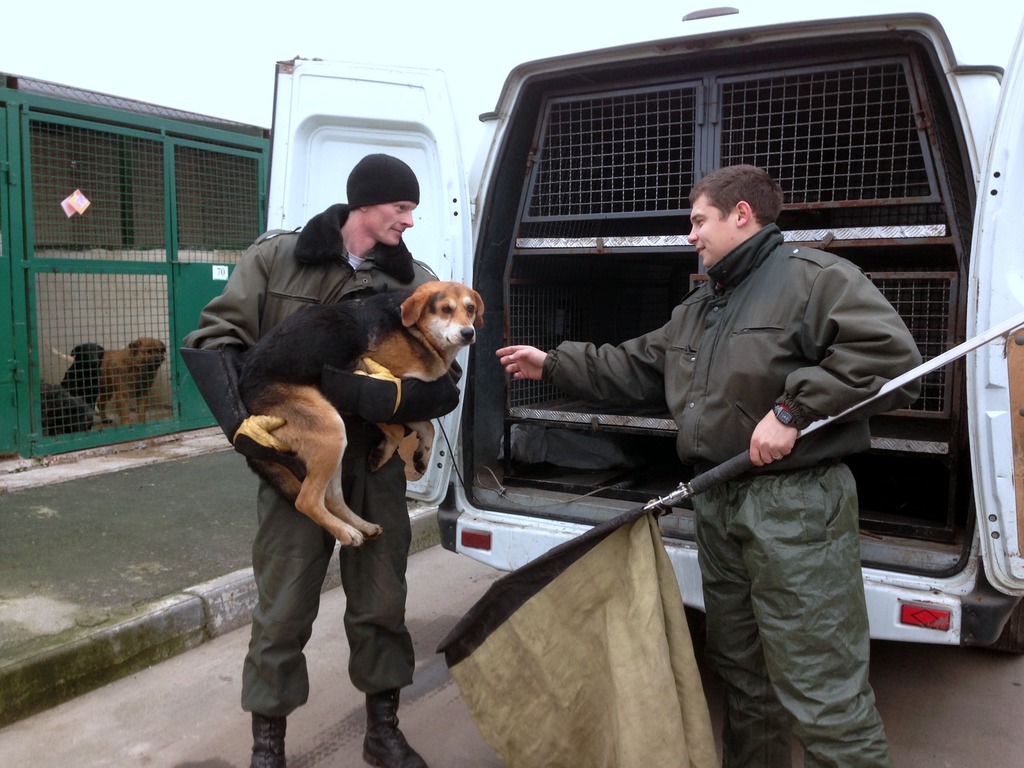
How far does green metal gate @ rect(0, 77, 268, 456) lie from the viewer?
20.2 ft

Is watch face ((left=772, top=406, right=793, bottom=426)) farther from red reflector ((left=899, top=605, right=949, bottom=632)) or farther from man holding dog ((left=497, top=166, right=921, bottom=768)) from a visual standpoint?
red reflector ((left=899, top=605, right=949, bottom=632))

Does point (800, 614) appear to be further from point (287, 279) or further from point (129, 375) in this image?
point (129, 375)

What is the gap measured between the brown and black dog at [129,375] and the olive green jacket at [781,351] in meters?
5.53

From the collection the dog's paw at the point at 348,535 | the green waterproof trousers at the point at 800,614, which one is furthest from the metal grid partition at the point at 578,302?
the green waterproof trousers at the point at 800,614

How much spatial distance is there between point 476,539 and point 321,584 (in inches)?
31.9

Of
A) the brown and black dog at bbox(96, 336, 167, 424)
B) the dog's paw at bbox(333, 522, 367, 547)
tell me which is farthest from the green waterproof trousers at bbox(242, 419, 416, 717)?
the brown and black dog at bbox(96, 336, 167, 424)

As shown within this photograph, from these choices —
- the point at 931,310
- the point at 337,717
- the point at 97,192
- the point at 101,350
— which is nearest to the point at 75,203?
the point at 97,192

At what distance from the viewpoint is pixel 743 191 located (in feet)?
8.14

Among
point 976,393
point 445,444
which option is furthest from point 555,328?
point 976,393

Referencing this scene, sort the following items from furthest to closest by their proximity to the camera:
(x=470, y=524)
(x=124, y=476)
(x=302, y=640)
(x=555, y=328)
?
1. (x=124, y=476)
2. (x=555, y=328)
3. (x=470, y=524)
4. (x=302, y=640)

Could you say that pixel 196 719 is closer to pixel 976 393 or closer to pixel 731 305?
pixel 731 305

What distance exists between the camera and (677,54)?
314cm

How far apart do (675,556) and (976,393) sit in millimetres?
1091

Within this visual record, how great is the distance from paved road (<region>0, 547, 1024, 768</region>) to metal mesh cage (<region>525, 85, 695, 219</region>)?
6.75ft
